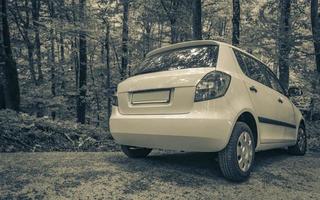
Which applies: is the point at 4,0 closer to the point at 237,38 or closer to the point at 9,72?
the point at 9,72

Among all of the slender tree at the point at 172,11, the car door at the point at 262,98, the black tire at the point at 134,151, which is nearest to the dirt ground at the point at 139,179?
the black tire at the point at 134,151

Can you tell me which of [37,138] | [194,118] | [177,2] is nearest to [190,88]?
[194,118]

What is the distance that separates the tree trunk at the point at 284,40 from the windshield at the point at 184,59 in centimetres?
804

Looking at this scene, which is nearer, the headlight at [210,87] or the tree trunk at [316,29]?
the headlight at [210,87]

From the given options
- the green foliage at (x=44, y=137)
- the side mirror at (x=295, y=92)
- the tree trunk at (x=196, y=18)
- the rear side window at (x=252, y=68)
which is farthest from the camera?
the tree trunk at (x=196, y=18)

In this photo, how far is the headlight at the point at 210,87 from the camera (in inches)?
146

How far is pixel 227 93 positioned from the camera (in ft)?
12.6

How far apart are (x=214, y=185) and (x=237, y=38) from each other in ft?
30.2

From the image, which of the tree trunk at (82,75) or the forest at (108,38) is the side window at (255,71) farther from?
the tree trunk at (82,75)

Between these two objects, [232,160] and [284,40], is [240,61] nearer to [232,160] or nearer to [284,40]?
[232,160]

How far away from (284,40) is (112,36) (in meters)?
12.7

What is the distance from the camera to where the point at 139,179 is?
3.76m

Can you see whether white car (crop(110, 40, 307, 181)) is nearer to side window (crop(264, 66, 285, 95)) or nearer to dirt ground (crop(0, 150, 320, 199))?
dirt ground (crop(0, 150, 320, 199))

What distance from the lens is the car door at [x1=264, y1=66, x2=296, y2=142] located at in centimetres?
550
